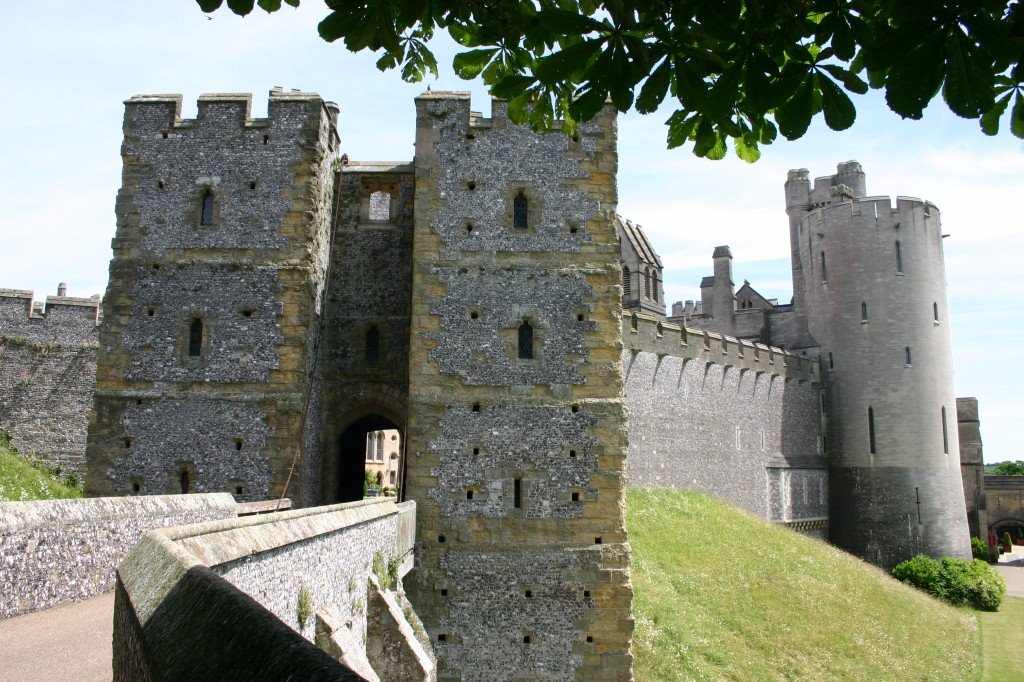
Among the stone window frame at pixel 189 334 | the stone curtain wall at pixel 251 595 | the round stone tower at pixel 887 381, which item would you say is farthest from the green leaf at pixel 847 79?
the round stone tower at pixel 887 381

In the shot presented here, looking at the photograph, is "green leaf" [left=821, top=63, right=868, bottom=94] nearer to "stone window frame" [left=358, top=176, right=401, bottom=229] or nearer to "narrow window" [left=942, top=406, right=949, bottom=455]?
"stone window frame" [left=358, top=176, right=401, bottom=229]

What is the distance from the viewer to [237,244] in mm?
15953

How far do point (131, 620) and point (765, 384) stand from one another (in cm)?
3600

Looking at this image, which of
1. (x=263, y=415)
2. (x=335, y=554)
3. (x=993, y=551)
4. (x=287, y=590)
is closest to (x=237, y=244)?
(x=263, y=415)

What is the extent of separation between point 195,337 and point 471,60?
42.0 ft

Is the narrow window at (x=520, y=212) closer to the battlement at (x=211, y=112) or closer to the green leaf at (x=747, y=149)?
the battlement at (x=211, y=112)

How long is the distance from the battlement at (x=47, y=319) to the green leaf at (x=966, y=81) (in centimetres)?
2844

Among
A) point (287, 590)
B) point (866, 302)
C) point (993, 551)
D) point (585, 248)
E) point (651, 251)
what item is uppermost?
point (651, 251)

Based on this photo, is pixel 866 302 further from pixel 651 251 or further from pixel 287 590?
pixel 287 590

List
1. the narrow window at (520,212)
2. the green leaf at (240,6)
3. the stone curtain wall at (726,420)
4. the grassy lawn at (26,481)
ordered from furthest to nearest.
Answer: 1. the stone curtain wall at (726,420)
2. the grassy lawn at (26,481)
3. the narrow window at (520,212)
4. the green leaf at (240,6)

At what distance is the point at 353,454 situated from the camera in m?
19.3

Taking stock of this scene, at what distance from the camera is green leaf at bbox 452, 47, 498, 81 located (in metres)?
4.48

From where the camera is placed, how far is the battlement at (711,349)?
30.0 meters

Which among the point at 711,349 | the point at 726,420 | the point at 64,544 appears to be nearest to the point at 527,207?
the point at 64,544
